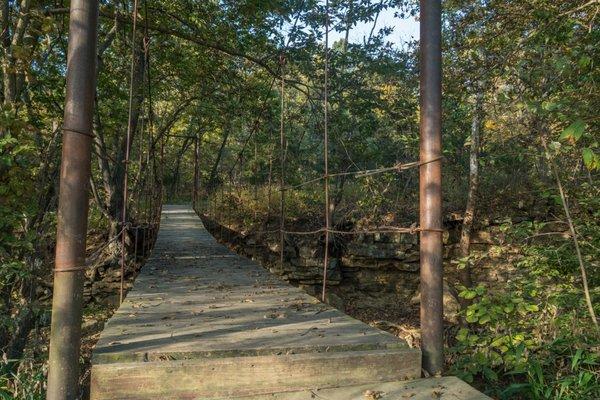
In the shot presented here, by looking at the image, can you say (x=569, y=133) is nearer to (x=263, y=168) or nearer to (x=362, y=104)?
(x=362, y=104)

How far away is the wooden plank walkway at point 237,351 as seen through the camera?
1467mm

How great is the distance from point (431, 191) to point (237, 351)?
2.98 feet

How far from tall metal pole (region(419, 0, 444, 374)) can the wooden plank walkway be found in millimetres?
110

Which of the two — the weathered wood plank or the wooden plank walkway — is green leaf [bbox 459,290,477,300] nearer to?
the wooden plank walkway

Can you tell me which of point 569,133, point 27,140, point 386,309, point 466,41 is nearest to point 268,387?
point 569,133

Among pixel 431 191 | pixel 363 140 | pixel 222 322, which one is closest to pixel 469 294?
pixel 431 191

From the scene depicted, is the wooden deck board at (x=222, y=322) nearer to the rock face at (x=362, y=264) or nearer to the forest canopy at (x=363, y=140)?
the forest canopy at (x=363, y=140)

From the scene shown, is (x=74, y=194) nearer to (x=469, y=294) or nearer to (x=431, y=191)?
(x=431, y=191)

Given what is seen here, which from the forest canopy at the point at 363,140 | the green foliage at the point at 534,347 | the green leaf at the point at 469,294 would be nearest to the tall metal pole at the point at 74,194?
the forest canopy at the point at 363,140

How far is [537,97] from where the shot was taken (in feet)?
8.98

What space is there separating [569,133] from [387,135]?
599cm

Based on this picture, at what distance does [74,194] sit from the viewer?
1.46 meters

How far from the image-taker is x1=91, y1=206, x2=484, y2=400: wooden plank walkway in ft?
4.81

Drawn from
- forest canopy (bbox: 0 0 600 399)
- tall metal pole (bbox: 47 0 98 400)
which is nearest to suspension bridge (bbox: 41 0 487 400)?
tall metal pole (bbox: 47 0 98 400)
